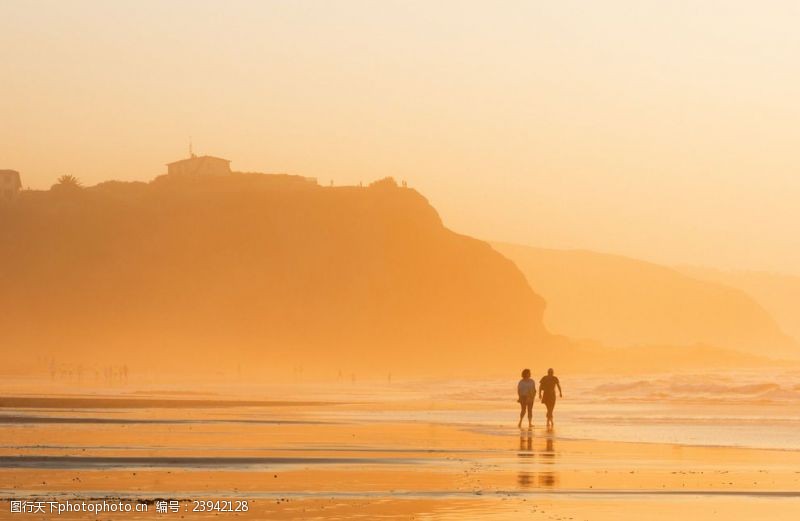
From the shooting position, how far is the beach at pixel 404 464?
738 inches

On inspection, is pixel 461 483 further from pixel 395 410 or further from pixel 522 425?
pixel 395 410

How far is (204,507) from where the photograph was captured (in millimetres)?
18047

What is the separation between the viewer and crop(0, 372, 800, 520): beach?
1873 cm

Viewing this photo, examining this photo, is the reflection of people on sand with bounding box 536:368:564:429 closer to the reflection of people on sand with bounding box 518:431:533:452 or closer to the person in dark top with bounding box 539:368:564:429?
the person in dark top with bounding box 539:368:564:429

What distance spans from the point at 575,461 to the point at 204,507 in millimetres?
10444

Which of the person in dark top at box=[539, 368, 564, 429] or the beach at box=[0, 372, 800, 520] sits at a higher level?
the person in dark top at box=[539, 368, 564, 429]

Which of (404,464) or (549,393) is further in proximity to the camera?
(549,393)

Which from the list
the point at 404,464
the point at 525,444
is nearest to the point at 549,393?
the point at 525,444

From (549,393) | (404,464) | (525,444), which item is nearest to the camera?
(404,464)

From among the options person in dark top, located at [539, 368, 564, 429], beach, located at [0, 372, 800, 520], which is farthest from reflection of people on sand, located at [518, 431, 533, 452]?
person in dark top, located at [539, 368, 564, 429]

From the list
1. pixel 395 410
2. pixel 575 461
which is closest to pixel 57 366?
pixel 395 410

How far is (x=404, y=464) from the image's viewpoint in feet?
84.5

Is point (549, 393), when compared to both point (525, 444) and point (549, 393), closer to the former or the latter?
point (549, 393)

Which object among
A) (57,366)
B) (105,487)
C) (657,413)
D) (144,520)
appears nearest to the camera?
(144,520)
